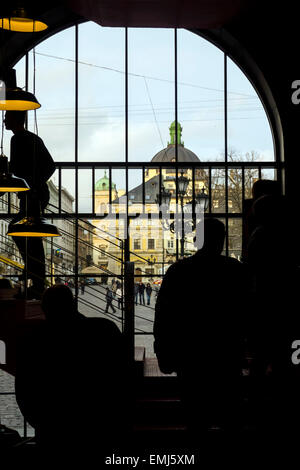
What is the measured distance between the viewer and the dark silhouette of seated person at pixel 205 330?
2699 millimetres

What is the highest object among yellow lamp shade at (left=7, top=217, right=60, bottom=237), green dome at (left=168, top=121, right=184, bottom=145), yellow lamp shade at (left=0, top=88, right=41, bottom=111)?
green dome at (left=168, top=121, right=184, bottom=145)

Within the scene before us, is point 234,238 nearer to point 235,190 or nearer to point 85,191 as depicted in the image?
point 235,190

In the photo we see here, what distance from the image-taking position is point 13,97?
4.18 meters

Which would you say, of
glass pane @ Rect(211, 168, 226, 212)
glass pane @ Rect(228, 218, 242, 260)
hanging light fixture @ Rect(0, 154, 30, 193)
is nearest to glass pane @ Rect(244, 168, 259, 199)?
glass pane @ Rect(211, 168, 226, 212)

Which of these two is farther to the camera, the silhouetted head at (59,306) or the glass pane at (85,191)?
the glass pane at (85,191)

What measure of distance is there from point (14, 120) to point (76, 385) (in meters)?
3.01

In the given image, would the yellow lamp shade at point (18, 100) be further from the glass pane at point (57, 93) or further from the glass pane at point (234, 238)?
the glass pane at point (234, 238)

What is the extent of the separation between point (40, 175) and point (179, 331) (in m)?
2.76

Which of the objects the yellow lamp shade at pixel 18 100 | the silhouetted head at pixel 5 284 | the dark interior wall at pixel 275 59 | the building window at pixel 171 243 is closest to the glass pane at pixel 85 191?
the building window at pixel 171 243

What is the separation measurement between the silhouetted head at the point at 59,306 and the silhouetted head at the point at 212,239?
0.71 m

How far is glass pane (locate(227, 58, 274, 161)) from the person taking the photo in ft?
35.6

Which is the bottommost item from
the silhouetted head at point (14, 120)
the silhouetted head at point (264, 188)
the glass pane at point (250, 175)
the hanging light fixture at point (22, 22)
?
the silhouetted head at point (264, 188)

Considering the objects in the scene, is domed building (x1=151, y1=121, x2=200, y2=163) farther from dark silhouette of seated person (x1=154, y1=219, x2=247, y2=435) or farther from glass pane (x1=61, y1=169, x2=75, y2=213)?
dark silhouette of seated person (x1=154, y1=219, x2=247, y2=435)

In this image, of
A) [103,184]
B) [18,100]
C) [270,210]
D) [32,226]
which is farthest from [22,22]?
[103,184]
